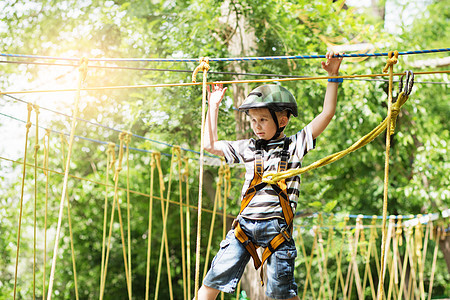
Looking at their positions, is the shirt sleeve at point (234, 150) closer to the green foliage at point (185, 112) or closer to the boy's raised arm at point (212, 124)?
the boy's raised arm at point (212, 124)

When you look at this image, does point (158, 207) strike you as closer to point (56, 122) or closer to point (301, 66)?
point (56, 122)

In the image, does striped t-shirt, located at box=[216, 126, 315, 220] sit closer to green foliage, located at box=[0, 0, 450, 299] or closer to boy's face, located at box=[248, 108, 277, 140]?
boy's face, located at box=[248, 108, 277, 140]

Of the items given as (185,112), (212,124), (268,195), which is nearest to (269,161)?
(268,195)

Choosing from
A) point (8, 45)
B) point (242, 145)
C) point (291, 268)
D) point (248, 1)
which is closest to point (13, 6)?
point (8, 45)

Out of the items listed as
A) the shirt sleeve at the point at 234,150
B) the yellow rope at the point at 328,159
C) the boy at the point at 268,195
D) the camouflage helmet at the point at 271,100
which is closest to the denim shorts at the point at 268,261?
the boy at the point at 268,195

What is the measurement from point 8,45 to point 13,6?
1.36 ft

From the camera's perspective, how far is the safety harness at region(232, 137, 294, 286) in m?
1.59

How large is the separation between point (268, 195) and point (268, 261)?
0.20 metres

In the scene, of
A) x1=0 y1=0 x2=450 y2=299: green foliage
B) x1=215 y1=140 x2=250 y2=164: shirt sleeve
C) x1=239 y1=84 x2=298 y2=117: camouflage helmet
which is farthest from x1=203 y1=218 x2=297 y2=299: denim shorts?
x1=0 y1=0 x2=450 y2=299: green foliage

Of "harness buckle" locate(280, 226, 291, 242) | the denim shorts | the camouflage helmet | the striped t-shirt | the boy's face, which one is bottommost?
the denim shorts

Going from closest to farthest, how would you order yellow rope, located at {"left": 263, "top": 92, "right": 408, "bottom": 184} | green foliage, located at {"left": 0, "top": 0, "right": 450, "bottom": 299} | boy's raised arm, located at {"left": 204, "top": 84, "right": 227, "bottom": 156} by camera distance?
yellow rope, located at {"left": 263, "top": 92, "right": 408, "bottom": 184}
boy's raised arm, located at {"left": 204, "top": 84, "right": 227, "bottom": 156}
green foliage, located at {"left": 0, "top": 0, "right": 450, "bottom": 299}

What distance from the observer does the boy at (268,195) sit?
5.19ft

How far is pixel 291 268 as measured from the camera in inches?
62.4

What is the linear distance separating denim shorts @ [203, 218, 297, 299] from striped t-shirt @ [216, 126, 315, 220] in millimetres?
33
